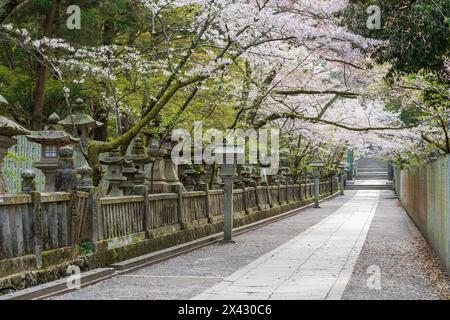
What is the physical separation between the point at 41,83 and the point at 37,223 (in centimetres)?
1133

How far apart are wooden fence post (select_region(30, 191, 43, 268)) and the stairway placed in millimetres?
62666

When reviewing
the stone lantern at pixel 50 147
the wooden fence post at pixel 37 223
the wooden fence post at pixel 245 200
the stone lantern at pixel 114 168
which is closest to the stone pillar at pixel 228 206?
the stone lantern at pixel 114 168

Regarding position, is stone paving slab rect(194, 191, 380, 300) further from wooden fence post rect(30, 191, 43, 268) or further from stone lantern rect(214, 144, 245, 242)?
wooden fence post rect(30, 191, 43, 268)

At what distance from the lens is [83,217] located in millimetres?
11391

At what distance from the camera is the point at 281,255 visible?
49.1ft

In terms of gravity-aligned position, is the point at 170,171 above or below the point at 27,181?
below

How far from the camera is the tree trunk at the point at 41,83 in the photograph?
20062mm

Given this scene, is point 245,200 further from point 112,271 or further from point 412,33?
point 112,271

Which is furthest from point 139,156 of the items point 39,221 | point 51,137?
point 39,221

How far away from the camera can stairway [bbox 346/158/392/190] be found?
7038 centimetres

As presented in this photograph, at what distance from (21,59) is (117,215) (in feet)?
36.1

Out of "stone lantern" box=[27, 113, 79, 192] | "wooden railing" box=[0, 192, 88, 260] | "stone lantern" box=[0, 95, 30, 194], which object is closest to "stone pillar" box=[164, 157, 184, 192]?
"stone lantern" box=[27, 113, 79, 192]

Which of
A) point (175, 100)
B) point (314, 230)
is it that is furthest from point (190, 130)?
point (314, 230)

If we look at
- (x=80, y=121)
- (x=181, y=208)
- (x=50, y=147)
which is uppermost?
(x=80, y=121)
